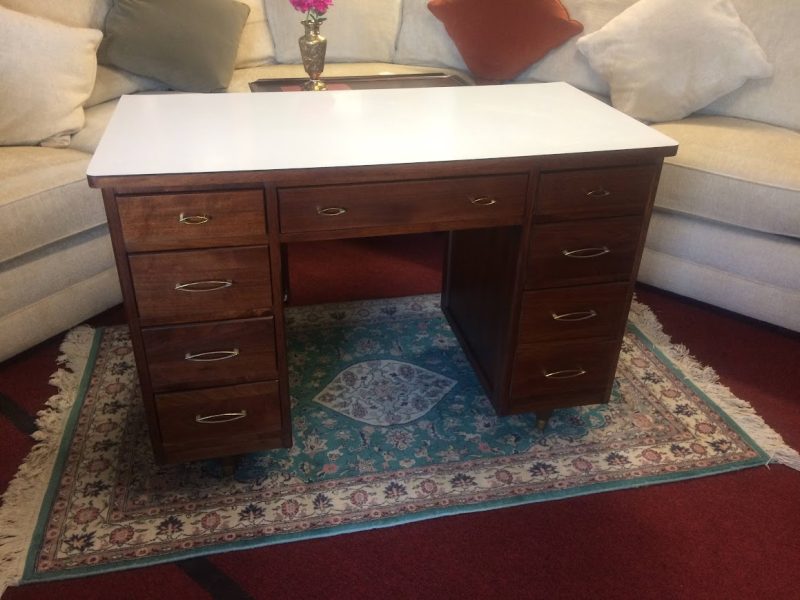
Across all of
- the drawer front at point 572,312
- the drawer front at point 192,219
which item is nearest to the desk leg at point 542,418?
the drawer front at point 572,312

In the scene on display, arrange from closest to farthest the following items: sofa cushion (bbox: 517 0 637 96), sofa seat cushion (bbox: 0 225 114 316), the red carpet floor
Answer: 1. the red carpet floor
2. sofa seat cushion (bbox: 0 225 114 316)
3. sofa cushion (bbox: 517 0 637 96)

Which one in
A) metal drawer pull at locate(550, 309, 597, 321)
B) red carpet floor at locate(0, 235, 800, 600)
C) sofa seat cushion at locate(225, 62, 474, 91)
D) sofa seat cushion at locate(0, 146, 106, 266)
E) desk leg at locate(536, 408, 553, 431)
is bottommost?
red carpet floor at locate(0, 235, 800, 600)

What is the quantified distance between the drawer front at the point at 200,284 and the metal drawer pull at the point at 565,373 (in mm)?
681

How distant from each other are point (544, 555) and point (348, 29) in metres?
2.24

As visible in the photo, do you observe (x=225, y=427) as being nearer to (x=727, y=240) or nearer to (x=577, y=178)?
(x=577, y=178)

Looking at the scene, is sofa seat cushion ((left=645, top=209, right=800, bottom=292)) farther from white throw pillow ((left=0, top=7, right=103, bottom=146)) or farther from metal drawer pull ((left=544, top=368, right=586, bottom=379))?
white throw pillow ((left=0, top=7, right=103, bottom=146))

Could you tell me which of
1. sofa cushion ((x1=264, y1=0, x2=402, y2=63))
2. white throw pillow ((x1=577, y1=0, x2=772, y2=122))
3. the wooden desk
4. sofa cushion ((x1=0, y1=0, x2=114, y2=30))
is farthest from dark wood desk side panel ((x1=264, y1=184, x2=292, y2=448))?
sofa cushion ((x1=264, y1=0, x2=402, y2=63))

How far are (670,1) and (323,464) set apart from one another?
1.93m

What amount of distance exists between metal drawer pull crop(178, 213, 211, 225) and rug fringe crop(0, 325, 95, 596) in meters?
0.73

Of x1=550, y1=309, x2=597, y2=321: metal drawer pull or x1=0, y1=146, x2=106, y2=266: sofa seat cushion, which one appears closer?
x1=550, y1=309, x2=597, y2=321: metal drawer pull

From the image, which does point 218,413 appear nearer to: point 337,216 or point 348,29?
point 337,216

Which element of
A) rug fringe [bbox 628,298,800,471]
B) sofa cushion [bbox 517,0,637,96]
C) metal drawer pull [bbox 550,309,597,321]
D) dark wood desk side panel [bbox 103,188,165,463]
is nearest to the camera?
dark wood desk side panel [bbox 103,188,165,463]

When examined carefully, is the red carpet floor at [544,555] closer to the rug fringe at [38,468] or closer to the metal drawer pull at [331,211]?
the rug fringe at [38,468]

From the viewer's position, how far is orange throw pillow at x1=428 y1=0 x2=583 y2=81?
260 centimetres
